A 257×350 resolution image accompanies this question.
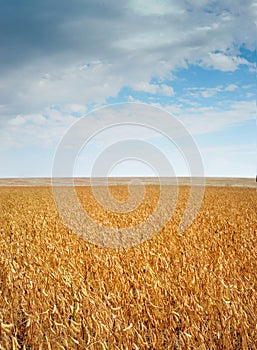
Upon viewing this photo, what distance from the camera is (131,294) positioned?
4.86m

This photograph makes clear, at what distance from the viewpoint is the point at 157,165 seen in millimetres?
14594

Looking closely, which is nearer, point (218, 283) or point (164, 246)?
point (218, 283)

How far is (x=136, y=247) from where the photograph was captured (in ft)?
27.0

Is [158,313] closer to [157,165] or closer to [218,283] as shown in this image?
[218,283]

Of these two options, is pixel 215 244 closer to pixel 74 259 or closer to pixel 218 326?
pixel 74 259

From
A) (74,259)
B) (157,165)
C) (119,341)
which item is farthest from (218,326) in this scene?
(157,165)

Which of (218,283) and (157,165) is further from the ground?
(157,165)

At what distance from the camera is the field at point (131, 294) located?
3756mm

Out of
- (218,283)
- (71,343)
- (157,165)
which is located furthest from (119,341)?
(157,165)

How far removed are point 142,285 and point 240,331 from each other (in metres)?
1.89

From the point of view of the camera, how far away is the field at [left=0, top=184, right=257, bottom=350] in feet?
12.3

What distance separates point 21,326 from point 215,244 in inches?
205

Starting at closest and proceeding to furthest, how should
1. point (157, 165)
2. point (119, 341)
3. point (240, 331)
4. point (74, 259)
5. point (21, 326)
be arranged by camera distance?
point (119, 341)
point (240, 331)
point (21, 326)
point (74, 259)
point (157, 165)

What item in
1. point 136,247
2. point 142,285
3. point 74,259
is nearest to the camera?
point 142,285
